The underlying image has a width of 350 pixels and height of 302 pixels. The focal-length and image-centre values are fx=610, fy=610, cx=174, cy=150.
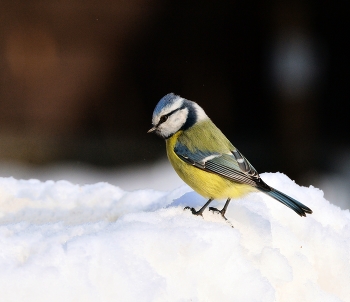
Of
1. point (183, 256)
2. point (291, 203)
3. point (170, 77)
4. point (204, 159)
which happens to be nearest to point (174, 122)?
point (204, 159)

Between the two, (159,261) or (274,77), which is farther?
(274,77)

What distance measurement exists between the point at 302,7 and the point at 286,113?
1033 mm

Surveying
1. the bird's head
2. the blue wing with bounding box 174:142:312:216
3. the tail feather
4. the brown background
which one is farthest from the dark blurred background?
the tail feather

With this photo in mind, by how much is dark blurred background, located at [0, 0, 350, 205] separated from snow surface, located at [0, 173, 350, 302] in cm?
353

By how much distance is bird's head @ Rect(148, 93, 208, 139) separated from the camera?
7.72 feet

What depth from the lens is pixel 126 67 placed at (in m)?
5.67

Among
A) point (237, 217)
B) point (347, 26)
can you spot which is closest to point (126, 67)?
point (347, 26)

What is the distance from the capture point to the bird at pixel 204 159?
2117mm

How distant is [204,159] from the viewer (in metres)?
2.20

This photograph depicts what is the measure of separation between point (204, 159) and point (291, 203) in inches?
15.4

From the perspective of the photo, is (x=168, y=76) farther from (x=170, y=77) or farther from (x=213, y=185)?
(x=213, y=185)

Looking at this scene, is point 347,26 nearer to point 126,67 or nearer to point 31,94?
point 126,67

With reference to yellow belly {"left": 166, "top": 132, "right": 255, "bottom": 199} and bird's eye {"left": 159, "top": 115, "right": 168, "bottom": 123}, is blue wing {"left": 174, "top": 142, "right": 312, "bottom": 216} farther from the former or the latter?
bird's eye {"left": 159, "top": 115, "right": 168, "bottom": 123}

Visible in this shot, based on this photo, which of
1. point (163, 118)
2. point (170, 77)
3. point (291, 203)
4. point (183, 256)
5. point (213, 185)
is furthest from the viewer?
point (170, 77)
